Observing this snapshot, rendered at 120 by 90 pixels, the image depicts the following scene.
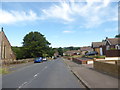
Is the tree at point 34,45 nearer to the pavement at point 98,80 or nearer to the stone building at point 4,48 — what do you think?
the stone building at point 4,48

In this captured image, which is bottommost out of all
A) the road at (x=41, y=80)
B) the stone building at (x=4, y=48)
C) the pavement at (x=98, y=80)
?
the road at (x=41, y=80)

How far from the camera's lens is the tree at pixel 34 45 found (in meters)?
75.6

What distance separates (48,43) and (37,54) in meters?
14.1

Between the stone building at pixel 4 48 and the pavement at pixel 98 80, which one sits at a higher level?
the stone building at pixel 4 48

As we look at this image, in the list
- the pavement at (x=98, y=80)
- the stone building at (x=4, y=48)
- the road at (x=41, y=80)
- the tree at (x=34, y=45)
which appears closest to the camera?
the pavement at (x=98, y=80)

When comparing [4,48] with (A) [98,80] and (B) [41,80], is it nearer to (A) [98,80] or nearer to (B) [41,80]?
(B) [41,80]

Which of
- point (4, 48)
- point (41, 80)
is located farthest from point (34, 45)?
point (41, 80)

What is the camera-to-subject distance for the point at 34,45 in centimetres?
7519

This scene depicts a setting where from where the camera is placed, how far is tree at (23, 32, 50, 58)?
7556 cm

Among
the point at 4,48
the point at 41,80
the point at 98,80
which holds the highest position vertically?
the point at 4,48

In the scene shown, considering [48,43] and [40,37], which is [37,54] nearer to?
[40,37]

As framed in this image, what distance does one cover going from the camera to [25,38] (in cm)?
8362

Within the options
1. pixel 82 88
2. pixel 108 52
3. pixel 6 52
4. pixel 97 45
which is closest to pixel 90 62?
pixel 108 52

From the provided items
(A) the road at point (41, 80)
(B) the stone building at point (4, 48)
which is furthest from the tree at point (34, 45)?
(A) the road at point (41, 80)
